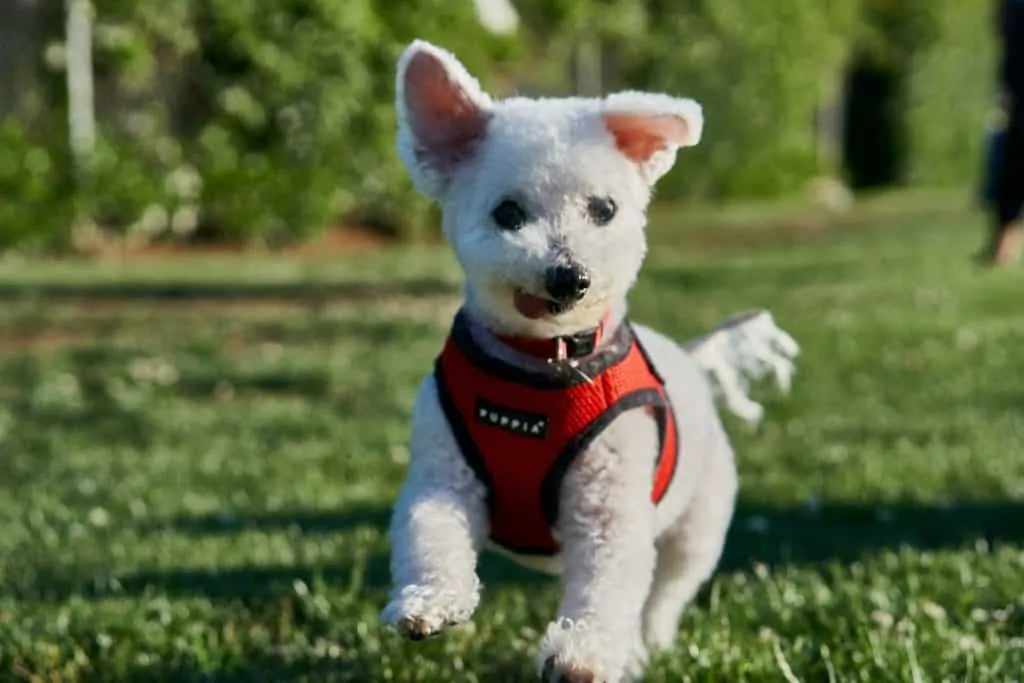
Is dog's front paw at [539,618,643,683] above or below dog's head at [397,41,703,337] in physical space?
below

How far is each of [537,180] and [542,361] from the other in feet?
1.31

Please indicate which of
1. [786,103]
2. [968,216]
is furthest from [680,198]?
[968,216]

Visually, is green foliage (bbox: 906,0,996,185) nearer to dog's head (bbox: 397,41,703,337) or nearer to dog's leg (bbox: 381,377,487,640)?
dog's head (bbox: 397,41,703,337)

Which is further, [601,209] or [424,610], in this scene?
[601,209]

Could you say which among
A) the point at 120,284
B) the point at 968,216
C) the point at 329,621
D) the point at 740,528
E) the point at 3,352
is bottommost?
the point at 968,216

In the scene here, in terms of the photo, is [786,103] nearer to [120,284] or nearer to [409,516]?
[120,284]

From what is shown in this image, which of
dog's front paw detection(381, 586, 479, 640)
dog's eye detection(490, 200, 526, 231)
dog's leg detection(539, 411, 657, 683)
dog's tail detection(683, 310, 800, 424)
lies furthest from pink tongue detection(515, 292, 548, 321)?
dog's tail detection(683, 310, 800, 424)

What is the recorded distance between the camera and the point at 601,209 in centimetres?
296

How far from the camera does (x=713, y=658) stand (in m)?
3.56

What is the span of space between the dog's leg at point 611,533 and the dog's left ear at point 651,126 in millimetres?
530

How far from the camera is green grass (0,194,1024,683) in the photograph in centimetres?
375

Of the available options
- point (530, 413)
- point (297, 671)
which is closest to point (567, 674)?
point (530, 413)

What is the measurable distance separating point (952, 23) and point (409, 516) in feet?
93.4

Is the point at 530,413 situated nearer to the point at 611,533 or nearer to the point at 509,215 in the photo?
the point at 611,533
